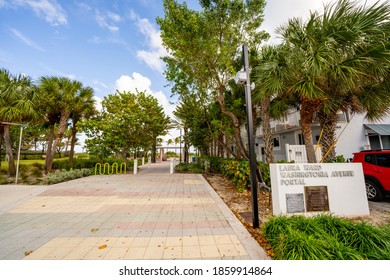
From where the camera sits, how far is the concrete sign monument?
3.92 metres

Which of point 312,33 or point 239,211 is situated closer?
point 239,211

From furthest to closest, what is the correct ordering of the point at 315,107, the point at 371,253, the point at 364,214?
1. the point at 315,107
2. the point at 364,214
3. the point at 371,253

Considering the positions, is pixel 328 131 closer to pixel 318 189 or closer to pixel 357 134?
pixel 318 189

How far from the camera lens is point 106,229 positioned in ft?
11.2

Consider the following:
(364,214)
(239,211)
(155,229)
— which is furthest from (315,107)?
(155,229)

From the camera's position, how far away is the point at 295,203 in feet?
12.8

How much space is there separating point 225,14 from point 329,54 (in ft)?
16.0

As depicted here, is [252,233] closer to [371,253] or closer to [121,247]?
[371,253]

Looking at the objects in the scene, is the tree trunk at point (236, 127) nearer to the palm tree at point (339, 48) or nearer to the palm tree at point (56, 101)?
the palm tree at point (339, 48)

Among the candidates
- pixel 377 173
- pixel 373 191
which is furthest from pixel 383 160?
pixel 373 191

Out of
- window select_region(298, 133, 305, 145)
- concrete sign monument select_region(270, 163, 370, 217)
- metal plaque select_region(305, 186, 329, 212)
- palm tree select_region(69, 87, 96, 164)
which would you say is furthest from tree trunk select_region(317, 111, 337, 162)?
palm tree select_region(69, 87, 96, 164)

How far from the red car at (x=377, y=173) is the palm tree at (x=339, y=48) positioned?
8.16 ft

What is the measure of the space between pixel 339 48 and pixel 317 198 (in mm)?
4581

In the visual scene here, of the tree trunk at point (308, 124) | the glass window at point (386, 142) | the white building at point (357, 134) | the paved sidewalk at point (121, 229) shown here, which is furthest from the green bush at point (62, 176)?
the glass window at point (386, 142)
